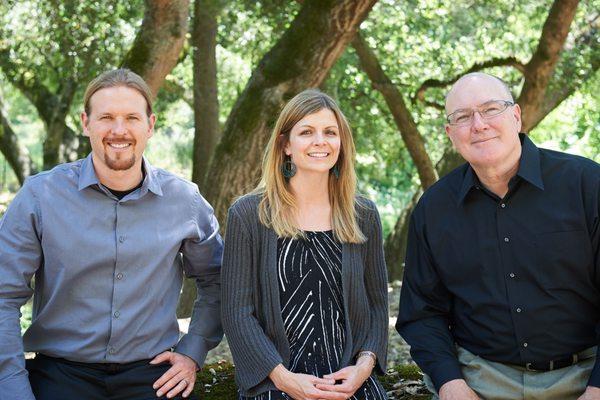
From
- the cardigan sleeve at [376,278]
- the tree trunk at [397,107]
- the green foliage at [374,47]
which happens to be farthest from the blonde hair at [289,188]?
the tree trunk at [397,107]

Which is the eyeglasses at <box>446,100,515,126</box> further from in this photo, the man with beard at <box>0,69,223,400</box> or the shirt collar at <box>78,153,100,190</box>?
the shirt collar at <box>78,153,100,190</box>

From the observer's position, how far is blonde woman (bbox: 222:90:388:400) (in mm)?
3826

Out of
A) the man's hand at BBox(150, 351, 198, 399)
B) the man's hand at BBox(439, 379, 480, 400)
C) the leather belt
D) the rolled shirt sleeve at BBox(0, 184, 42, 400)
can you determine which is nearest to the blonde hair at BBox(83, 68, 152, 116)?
the rolled shirt sleeve at BBox(0, 184, 42, 400)

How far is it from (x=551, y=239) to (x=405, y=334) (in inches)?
34.0

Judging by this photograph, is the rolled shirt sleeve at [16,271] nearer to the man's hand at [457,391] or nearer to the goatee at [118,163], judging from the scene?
the goatee at [118,163]

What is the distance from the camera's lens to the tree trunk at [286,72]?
7.26 meters

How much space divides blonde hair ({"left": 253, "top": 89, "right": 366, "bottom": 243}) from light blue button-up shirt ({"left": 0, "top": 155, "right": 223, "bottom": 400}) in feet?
1.54

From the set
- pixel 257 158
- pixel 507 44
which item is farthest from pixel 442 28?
pixel 257 158

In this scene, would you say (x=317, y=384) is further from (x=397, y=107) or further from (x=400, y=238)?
(x=400, y=238)

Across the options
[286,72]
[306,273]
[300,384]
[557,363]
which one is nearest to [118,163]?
[306,273]

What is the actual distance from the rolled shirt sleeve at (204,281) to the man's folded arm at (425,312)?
972mm

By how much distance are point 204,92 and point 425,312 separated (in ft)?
29.0

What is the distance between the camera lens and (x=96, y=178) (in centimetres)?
390

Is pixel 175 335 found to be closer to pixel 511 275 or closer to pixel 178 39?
pixel 511 275
